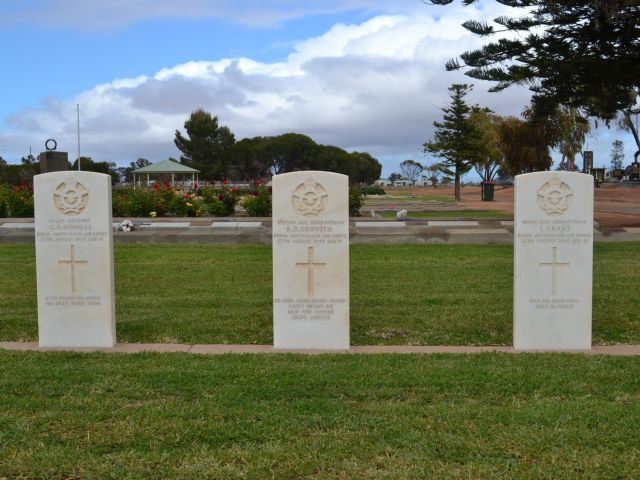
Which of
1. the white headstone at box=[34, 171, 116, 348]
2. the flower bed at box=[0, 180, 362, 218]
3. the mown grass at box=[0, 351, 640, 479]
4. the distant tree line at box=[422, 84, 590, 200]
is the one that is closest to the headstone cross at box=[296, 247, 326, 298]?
the mown grass at box=[0, 351, 640, 479]

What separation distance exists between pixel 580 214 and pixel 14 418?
4.62 m

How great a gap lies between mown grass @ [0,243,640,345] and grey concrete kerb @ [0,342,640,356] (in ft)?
1.02

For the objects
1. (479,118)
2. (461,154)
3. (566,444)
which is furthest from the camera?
(479,118)

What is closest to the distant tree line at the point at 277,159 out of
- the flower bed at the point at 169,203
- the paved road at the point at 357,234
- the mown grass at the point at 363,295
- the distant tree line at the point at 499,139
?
the distant tree line at the point at 499,139

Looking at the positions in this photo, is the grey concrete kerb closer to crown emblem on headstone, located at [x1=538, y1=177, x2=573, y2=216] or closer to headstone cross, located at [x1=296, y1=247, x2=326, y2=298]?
headstone cross, located at [x1=296, y1=247, x2=326, y2=298]

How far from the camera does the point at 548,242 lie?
630 cm

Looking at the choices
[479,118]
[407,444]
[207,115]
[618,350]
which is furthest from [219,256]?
[207,115]

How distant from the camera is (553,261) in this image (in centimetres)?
632

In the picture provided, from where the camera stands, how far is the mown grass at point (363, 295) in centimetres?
712

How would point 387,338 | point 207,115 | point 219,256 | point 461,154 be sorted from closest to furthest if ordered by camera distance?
point 387,338
point 219,256
point 461,154
point 207,115

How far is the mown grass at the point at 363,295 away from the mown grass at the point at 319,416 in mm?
1221

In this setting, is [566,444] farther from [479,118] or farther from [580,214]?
[479,118]

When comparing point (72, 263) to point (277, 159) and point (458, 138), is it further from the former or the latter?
point (277, 159)

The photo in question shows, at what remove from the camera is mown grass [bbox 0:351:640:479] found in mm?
3684
